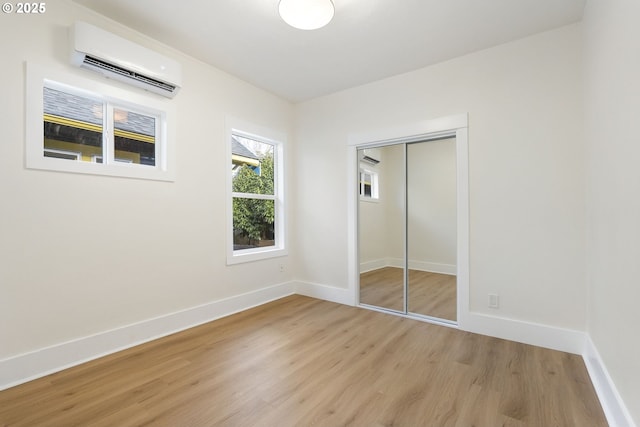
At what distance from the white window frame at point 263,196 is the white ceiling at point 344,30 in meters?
0.66

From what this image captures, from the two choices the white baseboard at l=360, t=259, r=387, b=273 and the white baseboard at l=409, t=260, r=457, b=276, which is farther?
the white baseboard at l=360, t=259, r=387, b=273

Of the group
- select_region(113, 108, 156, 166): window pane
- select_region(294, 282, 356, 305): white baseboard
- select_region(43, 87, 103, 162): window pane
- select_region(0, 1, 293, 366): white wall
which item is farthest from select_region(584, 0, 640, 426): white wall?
select_region(43, 87, 103, 162): window pane

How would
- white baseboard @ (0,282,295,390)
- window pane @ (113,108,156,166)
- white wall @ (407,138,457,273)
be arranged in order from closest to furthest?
white baseboard @ (0,282,295,390), window pane @ (113,108,156,166), white wall @ (407,138,457,273)

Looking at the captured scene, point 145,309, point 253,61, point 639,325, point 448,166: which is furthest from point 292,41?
point 639,325

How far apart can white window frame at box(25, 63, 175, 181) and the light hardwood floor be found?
4.97 ft

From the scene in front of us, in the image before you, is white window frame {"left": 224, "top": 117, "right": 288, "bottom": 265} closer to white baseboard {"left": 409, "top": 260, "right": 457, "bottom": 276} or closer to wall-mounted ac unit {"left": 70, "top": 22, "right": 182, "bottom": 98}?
wall-mounted ac unit {"left": 70, "top": 22, "right": 182, "bottom": 98}

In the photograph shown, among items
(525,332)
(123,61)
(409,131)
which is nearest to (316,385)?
(525,332)

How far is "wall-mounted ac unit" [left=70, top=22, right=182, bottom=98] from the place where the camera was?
84.4 inches

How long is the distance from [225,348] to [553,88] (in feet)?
11.8

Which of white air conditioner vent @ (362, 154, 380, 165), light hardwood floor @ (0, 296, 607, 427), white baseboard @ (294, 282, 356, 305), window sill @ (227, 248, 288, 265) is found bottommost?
light hardwood floor @ (0, 296, 607, 427)

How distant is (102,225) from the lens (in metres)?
2.39

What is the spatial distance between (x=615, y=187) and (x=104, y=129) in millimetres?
3598

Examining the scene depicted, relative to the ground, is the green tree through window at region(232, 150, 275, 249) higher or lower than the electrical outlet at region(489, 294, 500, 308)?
higher

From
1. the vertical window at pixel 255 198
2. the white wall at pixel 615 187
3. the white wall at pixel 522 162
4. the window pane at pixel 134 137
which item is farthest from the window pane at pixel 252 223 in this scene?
the white wall at pixel 615 187
